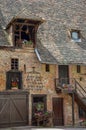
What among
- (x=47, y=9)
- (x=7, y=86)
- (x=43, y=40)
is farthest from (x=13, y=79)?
(x=47, y=9)

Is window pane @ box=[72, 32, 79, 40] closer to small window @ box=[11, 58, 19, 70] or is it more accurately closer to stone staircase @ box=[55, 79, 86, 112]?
stone staircase @ box=[55, 79, 86, 112]

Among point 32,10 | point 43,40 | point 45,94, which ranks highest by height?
point 32,10

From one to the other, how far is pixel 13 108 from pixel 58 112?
425 centimetres

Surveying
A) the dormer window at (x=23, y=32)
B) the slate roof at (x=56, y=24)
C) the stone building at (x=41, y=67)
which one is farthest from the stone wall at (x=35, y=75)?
the slate roof at (x=56, y=24)

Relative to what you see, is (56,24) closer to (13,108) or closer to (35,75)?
(35,75)

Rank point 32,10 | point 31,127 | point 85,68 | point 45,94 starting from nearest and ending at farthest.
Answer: point 31,127 → point 45,94 → point 85,68 → point 32,10

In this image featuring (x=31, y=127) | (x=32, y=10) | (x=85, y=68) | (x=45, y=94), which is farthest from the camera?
(x=32, y=10)

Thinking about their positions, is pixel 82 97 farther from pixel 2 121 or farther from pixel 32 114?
pixel 2 121

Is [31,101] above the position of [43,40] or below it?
below

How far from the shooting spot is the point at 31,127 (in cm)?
2600

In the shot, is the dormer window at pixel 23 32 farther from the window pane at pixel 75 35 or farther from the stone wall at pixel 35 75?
the window pane at pixel 75 35

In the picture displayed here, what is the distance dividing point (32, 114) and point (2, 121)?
2678 mm

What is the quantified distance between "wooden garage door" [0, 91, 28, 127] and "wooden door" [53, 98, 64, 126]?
2744mm

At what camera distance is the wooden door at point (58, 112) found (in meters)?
28.4
